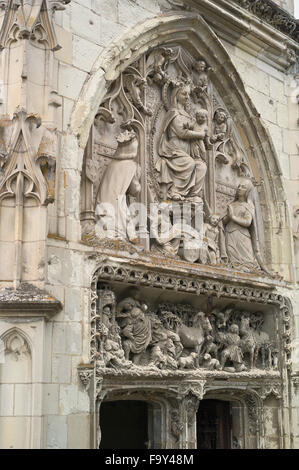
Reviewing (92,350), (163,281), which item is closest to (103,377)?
(92,350)

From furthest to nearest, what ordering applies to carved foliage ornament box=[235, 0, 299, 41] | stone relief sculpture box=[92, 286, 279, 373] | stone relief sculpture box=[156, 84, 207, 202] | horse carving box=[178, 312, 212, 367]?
1. carved foliage ornament box=[235, 0, 299, 41]
2. stone relief sculpture box=[156, 84, 207, 202]
3. horse carving box=[178, 312, 212, 367]
4. stone relief sculpture box=[92, 286, 279, 373]

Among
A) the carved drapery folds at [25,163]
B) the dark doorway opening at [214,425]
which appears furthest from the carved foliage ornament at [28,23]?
the dark doorway opening at [214,425]

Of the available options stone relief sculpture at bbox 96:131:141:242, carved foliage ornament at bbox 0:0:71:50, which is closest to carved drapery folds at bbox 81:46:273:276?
stone relief sculpture at bbox 96:131:141:242

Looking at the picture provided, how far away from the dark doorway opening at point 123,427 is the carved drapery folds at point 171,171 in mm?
3346

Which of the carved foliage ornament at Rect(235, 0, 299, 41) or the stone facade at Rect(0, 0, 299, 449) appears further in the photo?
the carved foliage ornament at Rect(235, 0, 299, 41)

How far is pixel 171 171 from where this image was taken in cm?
852

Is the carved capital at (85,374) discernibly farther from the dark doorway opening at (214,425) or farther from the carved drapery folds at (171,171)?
the dark doorway opening at (214,425)

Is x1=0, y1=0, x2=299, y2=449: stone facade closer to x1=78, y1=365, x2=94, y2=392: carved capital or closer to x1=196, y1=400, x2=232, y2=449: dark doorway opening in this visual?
x1=78, y1=365, x2=94, y2=392: carved capital

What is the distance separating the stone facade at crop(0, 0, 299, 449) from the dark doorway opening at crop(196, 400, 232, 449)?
0.13 metres

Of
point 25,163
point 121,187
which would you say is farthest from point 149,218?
point 25,163

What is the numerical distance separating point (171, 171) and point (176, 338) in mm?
2043

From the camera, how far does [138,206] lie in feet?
26.1

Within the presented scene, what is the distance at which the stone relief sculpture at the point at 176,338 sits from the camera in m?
7.17

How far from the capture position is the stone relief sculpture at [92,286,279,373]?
7.17 metres
